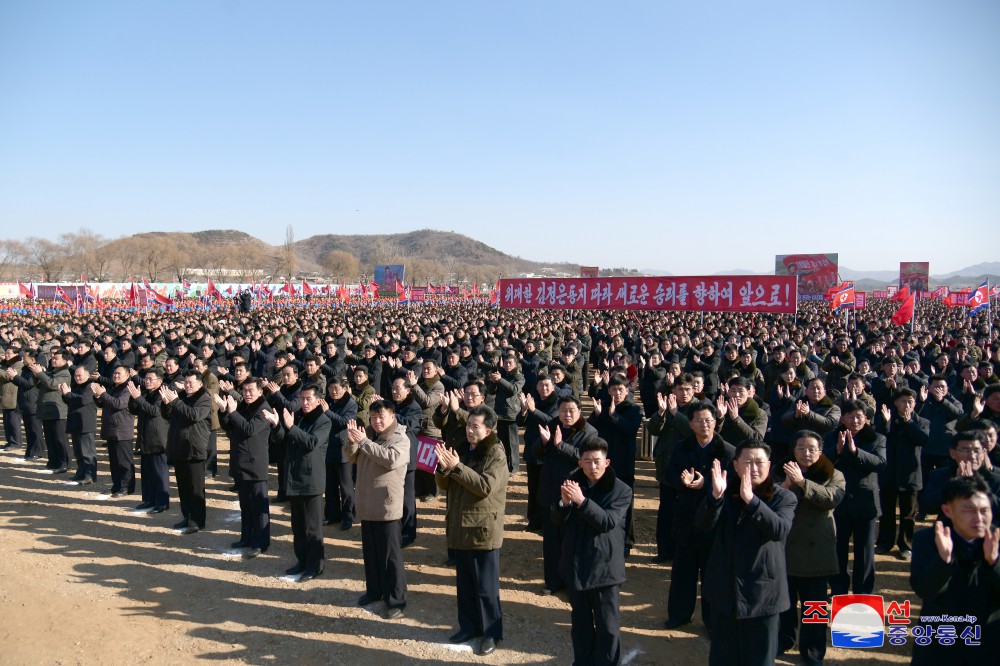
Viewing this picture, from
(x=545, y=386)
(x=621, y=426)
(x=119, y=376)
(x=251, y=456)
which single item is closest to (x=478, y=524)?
(x=621, y=426)

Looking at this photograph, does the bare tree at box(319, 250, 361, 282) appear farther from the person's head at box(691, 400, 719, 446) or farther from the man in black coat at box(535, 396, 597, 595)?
the person's head at box(691, 400, 719, 446)

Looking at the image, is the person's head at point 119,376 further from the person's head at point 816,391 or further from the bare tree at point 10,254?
the bare tree at point 10,254

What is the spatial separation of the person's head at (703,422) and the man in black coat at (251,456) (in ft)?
13.1

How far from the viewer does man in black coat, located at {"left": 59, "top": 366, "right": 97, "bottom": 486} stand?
26.5ft

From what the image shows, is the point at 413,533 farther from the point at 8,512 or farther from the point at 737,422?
the point at 8,512

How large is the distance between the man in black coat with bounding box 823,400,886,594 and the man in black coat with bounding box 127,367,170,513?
6.90 meters

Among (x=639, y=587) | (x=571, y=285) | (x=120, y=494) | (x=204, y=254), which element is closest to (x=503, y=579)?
(x=639, y=587)

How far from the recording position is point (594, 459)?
11.9ft

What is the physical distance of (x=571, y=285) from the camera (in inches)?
886

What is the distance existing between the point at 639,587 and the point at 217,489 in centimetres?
582

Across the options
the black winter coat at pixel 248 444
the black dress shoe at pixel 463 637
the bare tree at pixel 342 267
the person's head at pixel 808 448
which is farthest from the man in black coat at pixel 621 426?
the bare tree at pixel 342 267

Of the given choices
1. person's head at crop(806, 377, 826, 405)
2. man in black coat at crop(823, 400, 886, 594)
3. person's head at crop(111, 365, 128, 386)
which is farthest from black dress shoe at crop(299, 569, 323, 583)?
person's head at crop(806, 377, 826, 405)

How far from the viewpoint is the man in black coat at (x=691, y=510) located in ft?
14.7

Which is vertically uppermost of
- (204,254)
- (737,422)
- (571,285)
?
(204,254)
